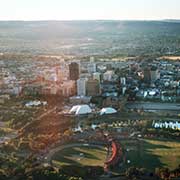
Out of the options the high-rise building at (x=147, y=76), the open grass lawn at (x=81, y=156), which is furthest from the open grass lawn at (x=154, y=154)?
the high-rise building at (x=147, y=76)

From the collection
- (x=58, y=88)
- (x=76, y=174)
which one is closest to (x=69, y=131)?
(x=76, y=174)

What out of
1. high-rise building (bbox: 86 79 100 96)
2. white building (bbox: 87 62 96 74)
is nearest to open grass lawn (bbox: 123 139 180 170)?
high-rise building (bbox: 86 79 100 96)

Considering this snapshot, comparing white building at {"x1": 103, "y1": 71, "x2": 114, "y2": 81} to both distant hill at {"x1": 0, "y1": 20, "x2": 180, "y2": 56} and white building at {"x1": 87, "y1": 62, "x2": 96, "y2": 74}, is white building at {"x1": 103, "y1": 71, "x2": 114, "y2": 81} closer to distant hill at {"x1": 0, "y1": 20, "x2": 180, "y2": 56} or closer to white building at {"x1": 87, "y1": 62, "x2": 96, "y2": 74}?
white building at {"x1": 87, "y1": 62, "x2": 96, "y2": 74}

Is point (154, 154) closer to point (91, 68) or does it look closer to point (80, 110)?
point (80, 110)

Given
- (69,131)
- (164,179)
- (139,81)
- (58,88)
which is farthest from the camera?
(139,81)

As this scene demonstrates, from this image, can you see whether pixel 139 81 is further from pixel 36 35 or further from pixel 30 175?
pixel 36 35

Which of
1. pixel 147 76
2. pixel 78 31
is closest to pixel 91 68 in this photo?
pixel 147 76
